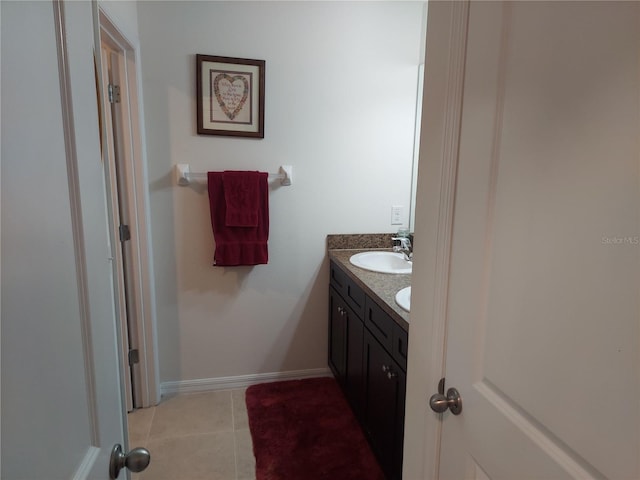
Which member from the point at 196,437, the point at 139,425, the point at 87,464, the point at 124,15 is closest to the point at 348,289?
the point at 196,437

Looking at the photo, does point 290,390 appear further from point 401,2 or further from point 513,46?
point 401,2

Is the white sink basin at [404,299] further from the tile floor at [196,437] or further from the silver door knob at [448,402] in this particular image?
the tile floor at [196,437]

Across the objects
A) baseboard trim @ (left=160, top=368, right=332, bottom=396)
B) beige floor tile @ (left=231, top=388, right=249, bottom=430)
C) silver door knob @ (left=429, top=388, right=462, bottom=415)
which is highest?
silver door knob @ (left=429, top=388, right=462, bottom=415)

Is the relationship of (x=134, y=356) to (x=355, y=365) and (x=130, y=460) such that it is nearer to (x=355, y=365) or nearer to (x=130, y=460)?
(x=355, y=365)

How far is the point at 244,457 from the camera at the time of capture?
1951 millimetres

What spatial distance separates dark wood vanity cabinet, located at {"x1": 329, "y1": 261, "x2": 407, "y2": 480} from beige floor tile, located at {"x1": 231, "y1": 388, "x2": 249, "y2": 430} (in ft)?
1.98

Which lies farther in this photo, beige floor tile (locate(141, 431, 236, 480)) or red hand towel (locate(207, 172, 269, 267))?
red hand towel (locate(207, 172, 269, 267))

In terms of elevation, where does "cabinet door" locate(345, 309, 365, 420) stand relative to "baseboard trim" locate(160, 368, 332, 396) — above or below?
above

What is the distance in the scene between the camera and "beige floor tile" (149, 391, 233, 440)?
215 cm

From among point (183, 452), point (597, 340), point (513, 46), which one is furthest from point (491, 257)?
point (183, 452)

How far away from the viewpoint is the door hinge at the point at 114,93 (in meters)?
1.99

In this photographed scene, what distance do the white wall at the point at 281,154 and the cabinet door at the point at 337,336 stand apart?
0.31ft

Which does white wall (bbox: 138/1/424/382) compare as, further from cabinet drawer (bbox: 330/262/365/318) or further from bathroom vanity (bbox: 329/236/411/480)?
bathroom vanity (bbox: 329/236/411/480)

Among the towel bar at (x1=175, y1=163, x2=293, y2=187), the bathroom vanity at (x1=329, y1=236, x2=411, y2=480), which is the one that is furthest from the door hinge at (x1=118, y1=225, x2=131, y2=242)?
the bathroom vanity at (x1=329, y1=236, x2=411, y2=480)
